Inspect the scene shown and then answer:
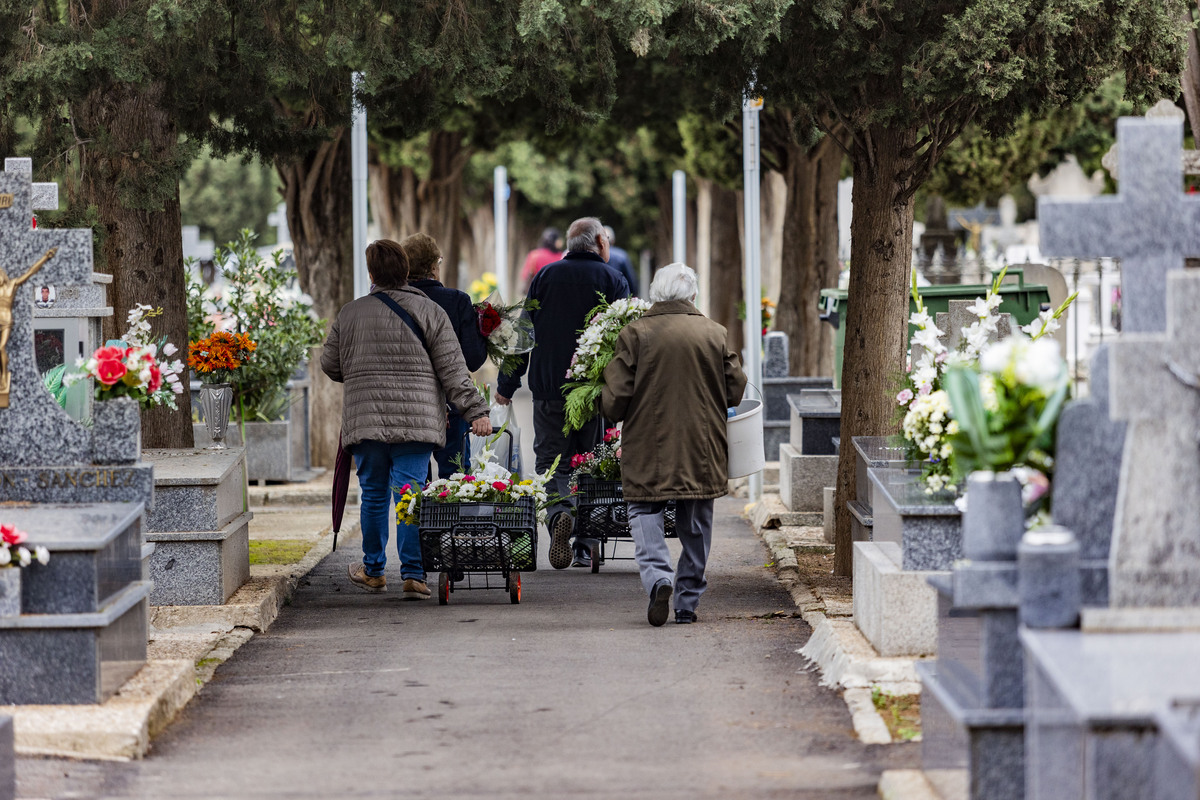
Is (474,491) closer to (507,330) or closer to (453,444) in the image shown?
(453,444)

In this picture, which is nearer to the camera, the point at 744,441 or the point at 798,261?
the point at 744,441

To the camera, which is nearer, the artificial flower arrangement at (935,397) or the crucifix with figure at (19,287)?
the crucifix with figure at (19,287)

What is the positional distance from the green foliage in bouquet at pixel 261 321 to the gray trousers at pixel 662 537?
6.12 m

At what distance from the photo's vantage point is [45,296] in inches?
335

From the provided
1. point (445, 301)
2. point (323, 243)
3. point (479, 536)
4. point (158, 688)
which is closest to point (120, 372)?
point (158, 688)

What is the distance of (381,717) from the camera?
602 centimetres

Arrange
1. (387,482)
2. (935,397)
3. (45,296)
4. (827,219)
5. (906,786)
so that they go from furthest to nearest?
1. (827,219)
2. (387,482)
3. (45,296)
4. (935,397)
5. (906,786)

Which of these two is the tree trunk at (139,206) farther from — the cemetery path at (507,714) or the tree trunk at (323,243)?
the tree trunk at (323,243)

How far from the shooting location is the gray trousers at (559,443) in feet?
31.6

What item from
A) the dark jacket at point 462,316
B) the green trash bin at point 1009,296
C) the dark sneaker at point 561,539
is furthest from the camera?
the green trash bin at point 1009,296

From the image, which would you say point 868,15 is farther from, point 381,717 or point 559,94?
point 381,717

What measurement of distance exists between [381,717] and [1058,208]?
3.25 metres

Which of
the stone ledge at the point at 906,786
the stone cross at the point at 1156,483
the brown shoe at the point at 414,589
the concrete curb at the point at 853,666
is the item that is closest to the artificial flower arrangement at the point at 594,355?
the brown shoe at the point at 414,589

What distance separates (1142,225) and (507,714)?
307cm
